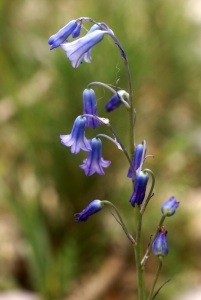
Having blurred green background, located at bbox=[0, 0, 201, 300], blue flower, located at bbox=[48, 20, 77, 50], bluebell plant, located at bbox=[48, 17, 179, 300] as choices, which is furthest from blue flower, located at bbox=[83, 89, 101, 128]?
blurred green background, located at bbox=[0, 0, 201, 300]

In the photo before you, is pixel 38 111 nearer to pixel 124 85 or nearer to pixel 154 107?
pixel 124 85

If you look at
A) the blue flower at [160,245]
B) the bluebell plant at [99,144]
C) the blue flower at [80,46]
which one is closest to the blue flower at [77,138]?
the bluebell plant at [99,144]

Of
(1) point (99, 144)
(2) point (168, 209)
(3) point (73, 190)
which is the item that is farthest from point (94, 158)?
(3) point (73, 190)

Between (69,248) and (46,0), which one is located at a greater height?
(46,0)

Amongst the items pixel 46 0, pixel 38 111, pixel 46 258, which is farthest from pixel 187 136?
pixel 46 0

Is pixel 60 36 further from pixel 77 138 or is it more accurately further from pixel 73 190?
pixel 73 190
